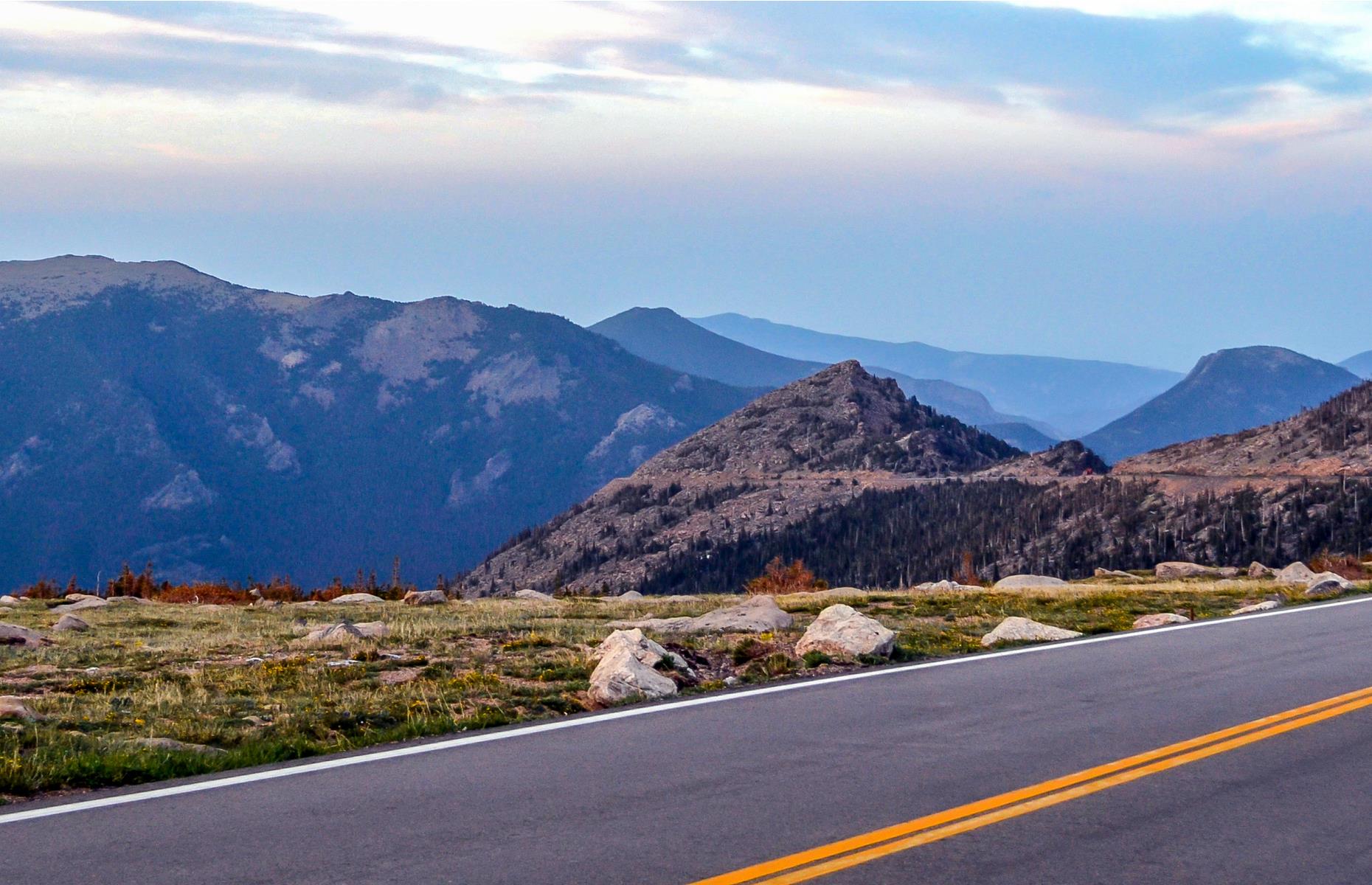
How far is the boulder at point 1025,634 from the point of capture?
16281 mm

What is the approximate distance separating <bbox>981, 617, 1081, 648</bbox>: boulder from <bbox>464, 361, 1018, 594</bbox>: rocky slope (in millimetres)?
77465

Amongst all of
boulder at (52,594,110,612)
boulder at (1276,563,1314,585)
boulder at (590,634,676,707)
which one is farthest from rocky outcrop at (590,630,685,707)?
boulder at (1276,563,1314,585)

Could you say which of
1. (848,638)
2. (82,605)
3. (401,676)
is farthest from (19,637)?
(848,638)

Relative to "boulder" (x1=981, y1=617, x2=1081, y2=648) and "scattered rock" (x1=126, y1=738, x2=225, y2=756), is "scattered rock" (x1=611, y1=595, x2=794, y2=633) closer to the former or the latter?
"boulder" (x1=981, y1=617, x2=1081, y2=648)

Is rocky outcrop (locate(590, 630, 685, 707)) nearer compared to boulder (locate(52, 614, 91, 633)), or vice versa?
rocky outcrop (locate(590, 630, 685, 707))

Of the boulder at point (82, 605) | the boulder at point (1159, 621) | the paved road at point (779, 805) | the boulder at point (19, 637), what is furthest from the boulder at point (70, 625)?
the boulder at point (1159, 621)

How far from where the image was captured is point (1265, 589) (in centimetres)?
2530

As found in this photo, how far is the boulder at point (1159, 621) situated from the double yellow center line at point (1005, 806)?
699 cm

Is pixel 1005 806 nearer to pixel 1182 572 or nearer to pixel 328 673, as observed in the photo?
pixel 328 673

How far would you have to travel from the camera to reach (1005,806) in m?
7.91

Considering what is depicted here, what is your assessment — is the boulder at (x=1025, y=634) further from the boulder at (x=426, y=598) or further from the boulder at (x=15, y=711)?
the boulder at (x=426, y=598)

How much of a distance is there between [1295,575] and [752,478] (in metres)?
88.6

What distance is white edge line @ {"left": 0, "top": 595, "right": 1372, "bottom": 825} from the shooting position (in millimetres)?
8188

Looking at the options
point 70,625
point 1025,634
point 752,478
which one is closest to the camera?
point 1025,634
